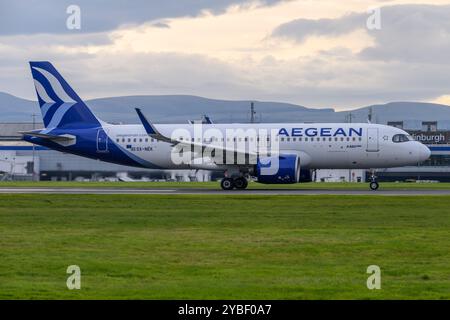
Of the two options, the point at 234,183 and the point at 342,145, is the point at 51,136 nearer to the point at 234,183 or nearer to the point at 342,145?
the point at 234,183

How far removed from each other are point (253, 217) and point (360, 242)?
9149 millimetres

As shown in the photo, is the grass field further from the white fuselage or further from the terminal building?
the terminal building

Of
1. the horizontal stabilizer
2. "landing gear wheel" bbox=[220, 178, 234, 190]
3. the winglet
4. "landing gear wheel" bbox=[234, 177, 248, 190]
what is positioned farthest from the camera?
the horizontal stabilizer

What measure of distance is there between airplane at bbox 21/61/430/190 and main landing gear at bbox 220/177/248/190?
0.06 metres

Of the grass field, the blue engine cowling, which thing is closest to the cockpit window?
the blue engine cowling

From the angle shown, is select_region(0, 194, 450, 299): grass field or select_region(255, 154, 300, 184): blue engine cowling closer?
select_region(0, 194, 450, 299): grass field

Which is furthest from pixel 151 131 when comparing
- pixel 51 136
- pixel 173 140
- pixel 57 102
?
pixel 57 102

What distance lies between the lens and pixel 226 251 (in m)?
22.2

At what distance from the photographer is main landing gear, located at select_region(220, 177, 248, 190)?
185 feet

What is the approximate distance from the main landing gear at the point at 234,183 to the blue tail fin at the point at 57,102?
981 centimetres

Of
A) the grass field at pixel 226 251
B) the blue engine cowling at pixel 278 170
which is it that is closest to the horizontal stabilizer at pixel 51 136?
the blue engine cowling at pixel 278 170

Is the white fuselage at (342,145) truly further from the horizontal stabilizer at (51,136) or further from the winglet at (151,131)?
the horizontal stabilizer at (51,136)

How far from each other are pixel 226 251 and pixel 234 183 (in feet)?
113
